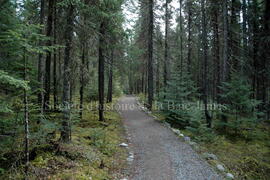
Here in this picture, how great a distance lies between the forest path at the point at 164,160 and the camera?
4.43 m

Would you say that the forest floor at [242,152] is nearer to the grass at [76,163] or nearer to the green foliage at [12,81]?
the grass at [76,163]

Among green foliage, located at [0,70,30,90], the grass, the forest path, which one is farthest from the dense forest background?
Answer: the forest path

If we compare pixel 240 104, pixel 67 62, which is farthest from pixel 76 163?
pixel 240 104

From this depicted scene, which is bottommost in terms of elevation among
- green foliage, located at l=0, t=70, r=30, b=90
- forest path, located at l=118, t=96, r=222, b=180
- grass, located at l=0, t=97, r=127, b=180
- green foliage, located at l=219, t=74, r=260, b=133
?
forest path, located at l=118, t=96, r=222, b=180

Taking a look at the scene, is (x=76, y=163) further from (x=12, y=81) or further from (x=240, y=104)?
(x=240, y=104)

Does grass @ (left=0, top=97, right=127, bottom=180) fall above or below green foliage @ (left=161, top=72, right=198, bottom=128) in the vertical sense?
below

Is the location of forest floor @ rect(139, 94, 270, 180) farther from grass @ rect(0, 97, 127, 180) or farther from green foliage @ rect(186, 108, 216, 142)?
grass @ rect(0, 97, 127, 180)

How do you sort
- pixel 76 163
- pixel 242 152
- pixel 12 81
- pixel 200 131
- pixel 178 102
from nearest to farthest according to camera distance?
pixel 12 81
pixel 76 163
pixel 242 152
pixel 200 131
pixel 178 102

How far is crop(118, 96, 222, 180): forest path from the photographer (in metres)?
4.43

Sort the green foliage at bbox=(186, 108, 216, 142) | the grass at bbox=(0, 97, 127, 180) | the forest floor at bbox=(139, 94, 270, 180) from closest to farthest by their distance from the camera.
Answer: the grass at bbox=(0, 97, 127, 180) → the forest floor at bbox=(139, 94, 270, 180) → the green foliage at bbox=(186, 108, 216, 142)

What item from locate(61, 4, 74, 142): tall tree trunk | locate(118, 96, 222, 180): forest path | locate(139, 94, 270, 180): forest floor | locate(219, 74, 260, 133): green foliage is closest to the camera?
locate(118, 96, 222, 180): forest path

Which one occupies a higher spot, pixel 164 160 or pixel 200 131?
pixel 200 131

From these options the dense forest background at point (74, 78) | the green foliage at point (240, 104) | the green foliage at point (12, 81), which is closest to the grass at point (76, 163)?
the dense forest background at point (74, 78)

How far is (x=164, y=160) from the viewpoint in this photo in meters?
5.30
